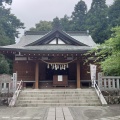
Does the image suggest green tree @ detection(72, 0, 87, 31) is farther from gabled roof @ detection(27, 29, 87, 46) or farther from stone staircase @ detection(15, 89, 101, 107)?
stone staircase @ detection(15, 89, 101, 107)

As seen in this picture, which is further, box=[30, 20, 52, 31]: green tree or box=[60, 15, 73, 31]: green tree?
box=[60, 15, 73, 31]: green tree

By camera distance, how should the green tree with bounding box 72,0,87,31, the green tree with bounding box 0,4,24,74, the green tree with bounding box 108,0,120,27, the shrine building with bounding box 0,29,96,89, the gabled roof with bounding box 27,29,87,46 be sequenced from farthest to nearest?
the green tree with bounding box 72,0,87,31
the green tree with bounding box 0,4,24,74
the green tree with bounding box 108,0,120,27
the gabled roof with bounding box 27,29,87,46
the shrine building with bounding box 0,29,96,89

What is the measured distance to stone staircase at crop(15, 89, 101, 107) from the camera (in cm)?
1032

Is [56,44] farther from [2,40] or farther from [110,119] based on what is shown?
[2,40]

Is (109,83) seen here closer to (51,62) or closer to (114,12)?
(51,62)

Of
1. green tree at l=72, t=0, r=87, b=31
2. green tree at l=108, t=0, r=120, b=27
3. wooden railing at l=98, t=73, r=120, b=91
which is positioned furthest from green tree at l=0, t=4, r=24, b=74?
wooden railing at l=98, t=73, r=120, b=91

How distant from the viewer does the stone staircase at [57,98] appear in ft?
33.9

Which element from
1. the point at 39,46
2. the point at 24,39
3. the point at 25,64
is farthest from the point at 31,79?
the point at 24,39

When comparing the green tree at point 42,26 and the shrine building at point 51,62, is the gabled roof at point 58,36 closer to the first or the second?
the shrine building at point 51,62

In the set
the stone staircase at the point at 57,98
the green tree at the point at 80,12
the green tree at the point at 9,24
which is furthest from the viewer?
the green tree at the point at 80,12

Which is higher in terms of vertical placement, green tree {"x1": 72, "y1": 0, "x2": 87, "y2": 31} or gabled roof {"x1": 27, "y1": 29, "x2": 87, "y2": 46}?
green tree {"x1": 72, "y1": 0, "x2": 87, "y2": 31}

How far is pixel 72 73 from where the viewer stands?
16266 millimetres

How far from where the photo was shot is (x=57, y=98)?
36.8 feet

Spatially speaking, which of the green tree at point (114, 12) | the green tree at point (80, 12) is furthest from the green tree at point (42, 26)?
the green tree at point (114, 12)
